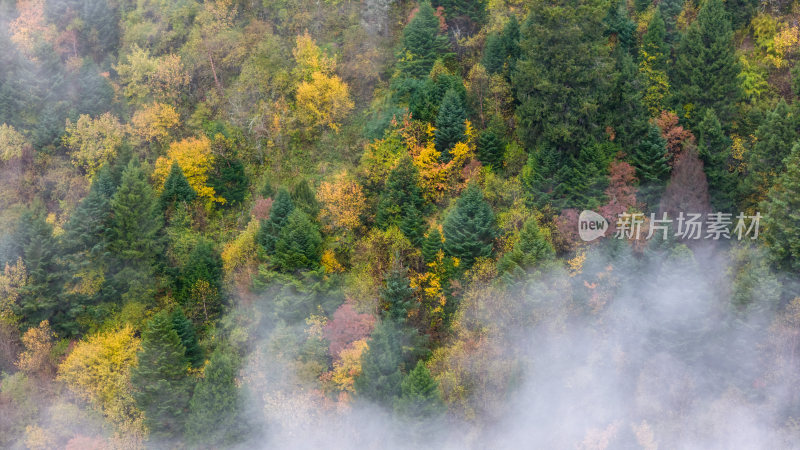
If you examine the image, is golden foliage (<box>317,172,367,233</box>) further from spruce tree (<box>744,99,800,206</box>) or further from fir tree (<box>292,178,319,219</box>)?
spruce tree (<box>744,99,800,206</box>)

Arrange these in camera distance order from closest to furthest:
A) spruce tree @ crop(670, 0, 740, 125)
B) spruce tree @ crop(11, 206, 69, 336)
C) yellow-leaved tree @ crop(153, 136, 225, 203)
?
1. spruce tree @ crop(670, 0, 740, 125)
2. spruce tree @ crop(11, 206, 69, 336)
3. yellow-leaved tree @ crop(153, 136, 225, 203)

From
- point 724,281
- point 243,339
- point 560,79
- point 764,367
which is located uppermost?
point 560,79

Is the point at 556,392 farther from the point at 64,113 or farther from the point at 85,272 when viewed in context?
the point at 64,113

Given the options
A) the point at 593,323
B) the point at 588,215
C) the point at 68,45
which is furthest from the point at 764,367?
the point at 68,45

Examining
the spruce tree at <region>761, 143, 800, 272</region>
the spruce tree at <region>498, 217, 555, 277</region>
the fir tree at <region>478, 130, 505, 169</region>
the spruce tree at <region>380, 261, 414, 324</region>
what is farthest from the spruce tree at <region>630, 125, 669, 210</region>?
the spruce tree at <region>380, 261, 414, 324</region>

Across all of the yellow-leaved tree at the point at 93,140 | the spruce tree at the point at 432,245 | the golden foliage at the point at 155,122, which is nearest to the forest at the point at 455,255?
the spruce tree at the point at 432,245

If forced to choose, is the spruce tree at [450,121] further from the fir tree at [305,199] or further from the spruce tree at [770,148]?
the spruce tree at [770,148]

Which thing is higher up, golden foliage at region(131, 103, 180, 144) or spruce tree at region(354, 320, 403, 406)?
golden foliage at region(131, 103, 180, 144)
